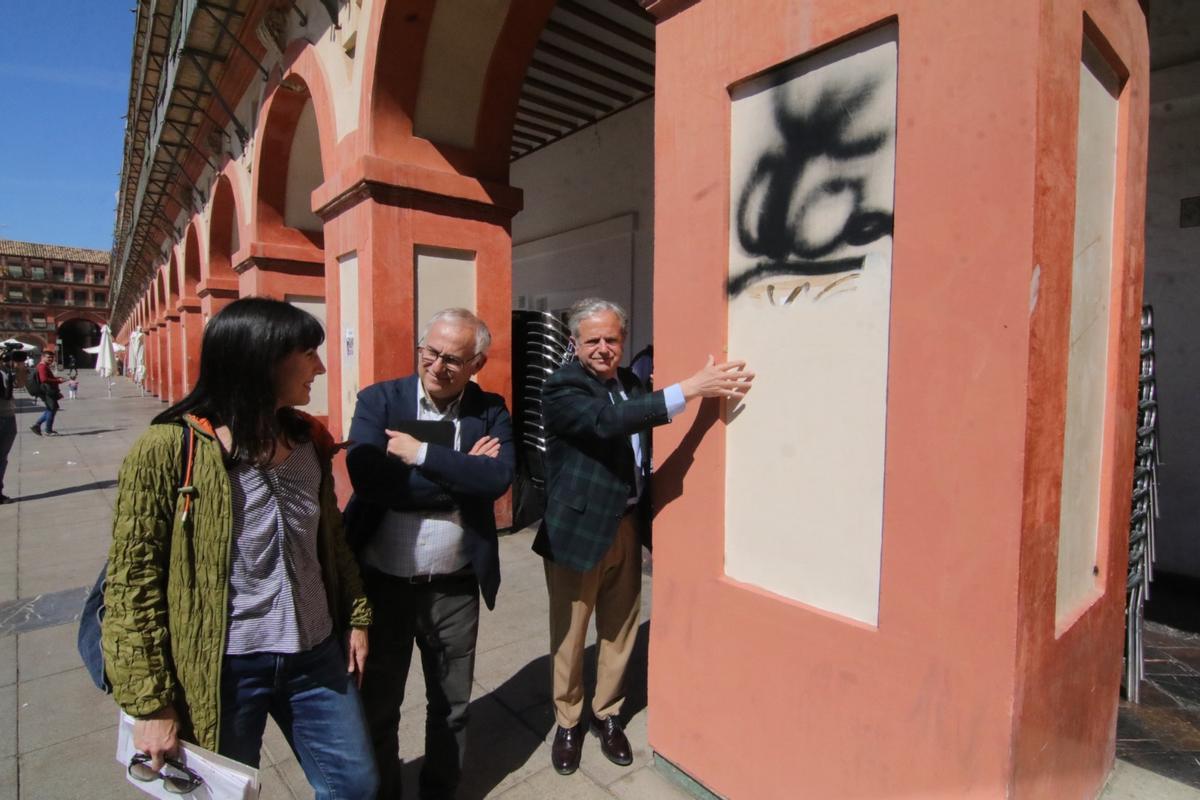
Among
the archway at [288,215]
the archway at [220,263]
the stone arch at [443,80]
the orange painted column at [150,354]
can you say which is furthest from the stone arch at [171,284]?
the stone arch at [443,80]

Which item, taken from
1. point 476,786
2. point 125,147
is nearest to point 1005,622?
point 476,786

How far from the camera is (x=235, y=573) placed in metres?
1.55

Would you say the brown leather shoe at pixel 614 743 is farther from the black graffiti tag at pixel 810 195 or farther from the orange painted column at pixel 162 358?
the orange painted column at pixel 162 358

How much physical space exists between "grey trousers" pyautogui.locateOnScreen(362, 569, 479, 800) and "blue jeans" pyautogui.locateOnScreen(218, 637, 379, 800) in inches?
14.0

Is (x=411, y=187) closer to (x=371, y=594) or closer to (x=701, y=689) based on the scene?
(x=371, y=594)

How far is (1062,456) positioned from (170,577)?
2160 mm

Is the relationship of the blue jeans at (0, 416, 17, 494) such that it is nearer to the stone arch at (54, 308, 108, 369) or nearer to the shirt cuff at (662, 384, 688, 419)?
the shirt cuff at (662, 384, 688, 419)

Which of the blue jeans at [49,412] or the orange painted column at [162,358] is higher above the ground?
the orange painted column at [162,358]

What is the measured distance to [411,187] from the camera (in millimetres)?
5012

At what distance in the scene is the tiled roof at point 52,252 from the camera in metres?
60.8

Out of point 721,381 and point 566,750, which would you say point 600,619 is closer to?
point 566,750

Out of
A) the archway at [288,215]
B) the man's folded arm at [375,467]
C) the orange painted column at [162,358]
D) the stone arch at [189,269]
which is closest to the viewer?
the man's folded arm at [375,467]

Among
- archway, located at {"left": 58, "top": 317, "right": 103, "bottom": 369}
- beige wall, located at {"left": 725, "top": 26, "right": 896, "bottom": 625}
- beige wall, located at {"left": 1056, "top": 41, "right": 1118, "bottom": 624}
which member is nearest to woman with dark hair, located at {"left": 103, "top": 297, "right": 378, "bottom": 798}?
beige wall, located at {"left": 725, "top": 26, "right": 896, "bottom": 625}

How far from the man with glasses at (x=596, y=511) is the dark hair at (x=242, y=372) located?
1.00m
